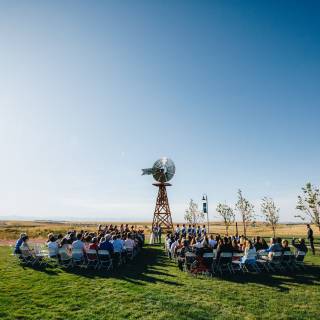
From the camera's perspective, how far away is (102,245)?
50.6ft

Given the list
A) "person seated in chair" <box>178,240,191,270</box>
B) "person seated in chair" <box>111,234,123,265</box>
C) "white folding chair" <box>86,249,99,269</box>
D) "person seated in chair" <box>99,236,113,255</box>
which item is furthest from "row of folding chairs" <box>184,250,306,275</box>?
"white folding chair" <box>86,249,99,269</box>

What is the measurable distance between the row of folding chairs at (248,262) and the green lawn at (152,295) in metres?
0.81

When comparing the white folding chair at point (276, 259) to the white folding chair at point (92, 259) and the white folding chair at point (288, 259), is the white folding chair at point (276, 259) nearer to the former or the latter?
the white folding chair at point (288, 259)

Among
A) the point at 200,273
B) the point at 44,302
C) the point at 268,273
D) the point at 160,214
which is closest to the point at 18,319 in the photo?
the point at 44,302

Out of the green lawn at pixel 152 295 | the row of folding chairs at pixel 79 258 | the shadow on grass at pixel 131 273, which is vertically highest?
the row of folding chairs at pixel 79 258

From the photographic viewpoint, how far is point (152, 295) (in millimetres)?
10672

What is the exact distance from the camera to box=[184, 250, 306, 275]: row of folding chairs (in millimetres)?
14602

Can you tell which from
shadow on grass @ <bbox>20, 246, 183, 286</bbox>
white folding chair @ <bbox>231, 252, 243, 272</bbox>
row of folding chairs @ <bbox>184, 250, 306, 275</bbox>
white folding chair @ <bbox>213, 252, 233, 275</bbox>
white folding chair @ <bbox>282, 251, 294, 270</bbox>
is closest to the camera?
shadow on grass @ <bbox>20, 246, 183, 286</bbox>

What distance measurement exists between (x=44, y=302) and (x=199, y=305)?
191 inches

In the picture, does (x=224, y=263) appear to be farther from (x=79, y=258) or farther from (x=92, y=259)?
(x=79, y=258)

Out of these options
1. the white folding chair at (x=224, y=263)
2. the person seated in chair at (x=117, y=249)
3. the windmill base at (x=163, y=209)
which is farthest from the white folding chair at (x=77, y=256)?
the windmill base at (x=163, y=209)

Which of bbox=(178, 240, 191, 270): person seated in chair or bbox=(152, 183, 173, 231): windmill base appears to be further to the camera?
bbox=(152, 183, 173, 231): windmill base

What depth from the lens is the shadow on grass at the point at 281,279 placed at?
1260 centimetres

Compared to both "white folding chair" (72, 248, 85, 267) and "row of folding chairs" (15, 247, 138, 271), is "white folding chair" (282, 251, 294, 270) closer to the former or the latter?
"row of folding chairs" (15, 247, 138, 271)
